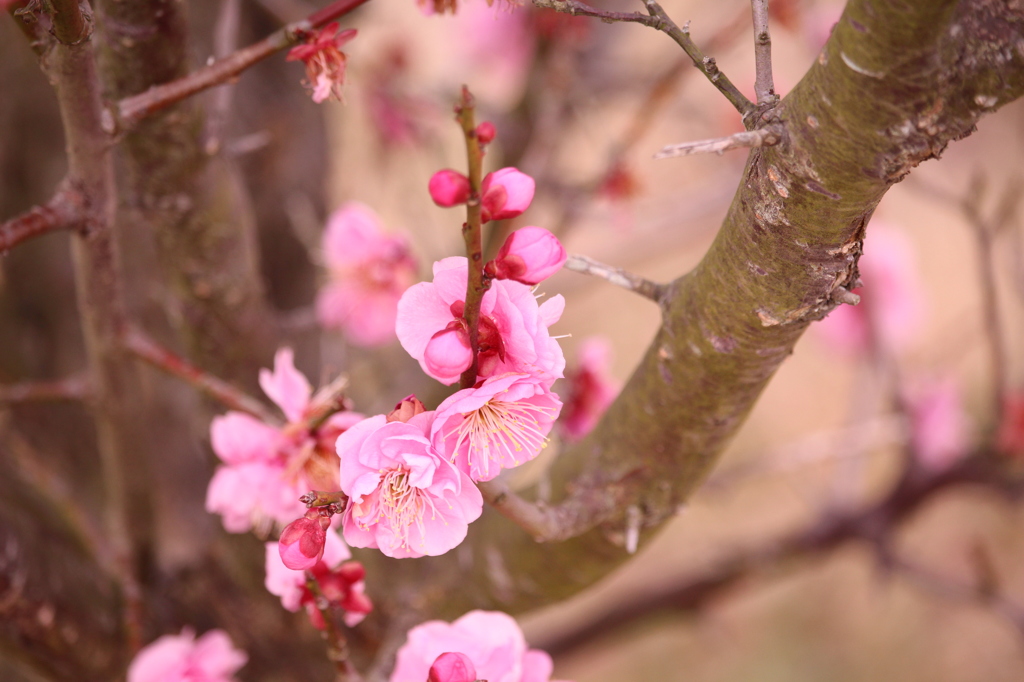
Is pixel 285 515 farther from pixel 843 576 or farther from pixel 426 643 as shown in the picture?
pixel 843 576

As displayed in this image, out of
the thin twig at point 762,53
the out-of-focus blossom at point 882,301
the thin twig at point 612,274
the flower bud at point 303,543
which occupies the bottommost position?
the flower bud at point 303,543

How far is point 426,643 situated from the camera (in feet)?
1.28

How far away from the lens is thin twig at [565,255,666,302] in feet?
1.23

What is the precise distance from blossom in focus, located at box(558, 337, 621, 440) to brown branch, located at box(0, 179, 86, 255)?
1.30 ft

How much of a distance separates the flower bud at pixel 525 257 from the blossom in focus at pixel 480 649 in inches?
7.8

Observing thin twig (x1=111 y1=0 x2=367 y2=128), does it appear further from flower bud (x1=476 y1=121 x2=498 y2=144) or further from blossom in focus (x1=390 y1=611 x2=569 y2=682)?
blossom in focus (x1=390 y1=611 x2=569 y2=682)

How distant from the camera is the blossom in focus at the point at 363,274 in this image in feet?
2.35

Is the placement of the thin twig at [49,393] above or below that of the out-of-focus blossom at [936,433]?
above

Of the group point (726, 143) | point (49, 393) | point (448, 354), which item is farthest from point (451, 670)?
point (49, 393)

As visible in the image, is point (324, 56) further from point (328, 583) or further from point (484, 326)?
point (328, 583)

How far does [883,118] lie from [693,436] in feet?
0.68

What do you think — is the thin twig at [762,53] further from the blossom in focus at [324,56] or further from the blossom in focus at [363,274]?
the blossom in focus at [363,274]

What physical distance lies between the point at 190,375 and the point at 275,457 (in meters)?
0.09

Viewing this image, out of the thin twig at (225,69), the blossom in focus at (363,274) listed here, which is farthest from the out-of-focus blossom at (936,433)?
the thin twig at (225,69)
